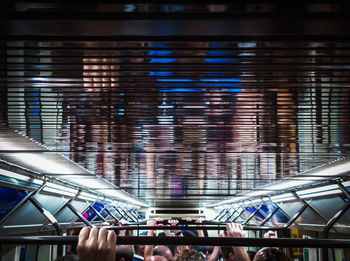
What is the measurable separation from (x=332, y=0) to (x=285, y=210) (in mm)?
11049

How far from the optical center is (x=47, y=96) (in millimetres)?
3422

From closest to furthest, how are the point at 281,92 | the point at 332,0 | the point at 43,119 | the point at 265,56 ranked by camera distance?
the point at 332,0 → the point at 265,56 → the point at 281,92 → the point at 43,119

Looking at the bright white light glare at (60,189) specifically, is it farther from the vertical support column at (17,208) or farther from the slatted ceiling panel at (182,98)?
the slatted ceiling panel at (182,98)

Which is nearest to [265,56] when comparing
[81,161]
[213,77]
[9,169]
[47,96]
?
[213,77]

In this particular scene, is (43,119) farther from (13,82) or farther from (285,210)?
(285,210)

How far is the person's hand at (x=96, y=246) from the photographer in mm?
2162

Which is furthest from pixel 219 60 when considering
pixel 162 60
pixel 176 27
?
pixel 176 27

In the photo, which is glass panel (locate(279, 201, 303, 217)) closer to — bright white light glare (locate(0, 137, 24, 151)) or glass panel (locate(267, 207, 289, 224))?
glass panel (locate(267, 207, 289, 224))

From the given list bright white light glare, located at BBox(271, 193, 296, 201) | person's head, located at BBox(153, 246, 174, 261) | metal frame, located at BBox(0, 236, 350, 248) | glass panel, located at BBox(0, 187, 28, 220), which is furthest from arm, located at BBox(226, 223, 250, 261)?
bright white light glare, located at BBox(271, 193, 296, 201)

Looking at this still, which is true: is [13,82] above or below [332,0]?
below

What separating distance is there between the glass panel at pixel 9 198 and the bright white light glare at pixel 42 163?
0.62 m

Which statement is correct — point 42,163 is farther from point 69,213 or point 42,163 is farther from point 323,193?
point 69,213

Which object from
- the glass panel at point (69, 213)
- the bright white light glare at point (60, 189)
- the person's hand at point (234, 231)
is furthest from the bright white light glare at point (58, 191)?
the person's hand at point (234, 231)

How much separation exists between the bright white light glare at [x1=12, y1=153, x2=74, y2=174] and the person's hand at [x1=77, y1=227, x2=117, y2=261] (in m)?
4.05
